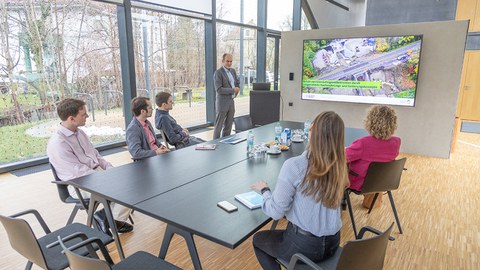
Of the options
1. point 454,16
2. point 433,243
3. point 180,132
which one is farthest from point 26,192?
point 454,16

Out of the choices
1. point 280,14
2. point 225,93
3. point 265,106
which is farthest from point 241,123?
point 280,14

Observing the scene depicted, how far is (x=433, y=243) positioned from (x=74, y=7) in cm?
524

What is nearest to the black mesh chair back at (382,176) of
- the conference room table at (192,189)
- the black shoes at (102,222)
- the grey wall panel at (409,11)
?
the conference room table at (192,189)

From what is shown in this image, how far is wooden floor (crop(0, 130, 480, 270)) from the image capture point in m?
2.46

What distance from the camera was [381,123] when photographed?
2670 millimetres

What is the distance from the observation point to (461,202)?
11.6ft

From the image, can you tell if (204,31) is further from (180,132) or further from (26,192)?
(26,192)

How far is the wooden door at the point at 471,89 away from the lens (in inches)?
279

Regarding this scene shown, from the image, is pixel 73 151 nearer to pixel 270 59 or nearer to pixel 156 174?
pixel 156 174

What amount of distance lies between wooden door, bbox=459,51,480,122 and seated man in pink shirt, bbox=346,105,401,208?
5.92 m

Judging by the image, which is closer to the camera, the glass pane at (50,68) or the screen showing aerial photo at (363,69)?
the glass pane at (50,68)

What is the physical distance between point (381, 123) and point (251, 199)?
1.46m

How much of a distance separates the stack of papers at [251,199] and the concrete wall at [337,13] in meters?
8.42

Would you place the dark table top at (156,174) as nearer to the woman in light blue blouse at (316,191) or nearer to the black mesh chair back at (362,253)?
the woman in light blue blouse at (316,191)
